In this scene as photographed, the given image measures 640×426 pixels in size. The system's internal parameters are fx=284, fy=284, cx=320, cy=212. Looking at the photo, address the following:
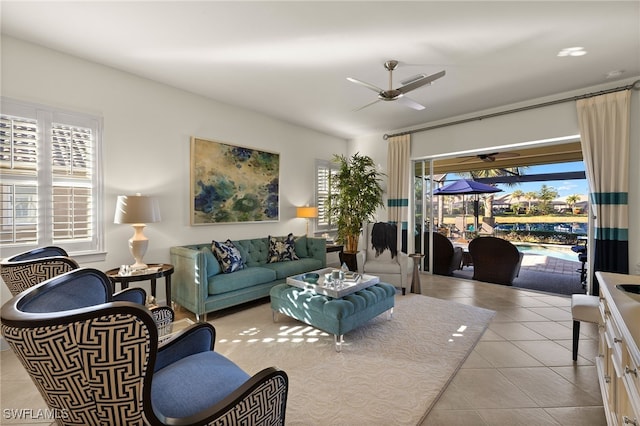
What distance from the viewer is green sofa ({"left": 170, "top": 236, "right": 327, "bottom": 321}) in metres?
3.29

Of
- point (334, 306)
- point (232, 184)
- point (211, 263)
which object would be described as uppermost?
point (232, 184)

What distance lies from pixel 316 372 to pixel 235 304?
162cm

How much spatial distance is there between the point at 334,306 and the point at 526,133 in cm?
403

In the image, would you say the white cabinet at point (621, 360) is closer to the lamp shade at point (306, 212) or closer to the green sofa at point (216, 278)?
the green sofa at point (216, 278)

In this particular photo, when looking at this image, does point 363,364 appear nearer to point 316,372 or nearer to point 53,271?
point 316,372

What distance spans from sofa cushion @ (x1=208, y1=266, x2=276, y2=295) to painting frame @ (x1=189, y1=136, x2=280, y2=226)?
3.35 feet

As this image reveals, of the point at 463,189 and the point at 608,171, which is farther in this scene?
the point at 463,189

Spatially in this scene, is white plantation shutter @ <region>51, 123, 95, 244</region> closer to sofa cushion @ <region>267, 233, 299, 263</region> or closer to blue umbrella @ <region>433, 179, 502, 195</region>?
sofa cushion @ <region>267, 233, 299, 263</region>

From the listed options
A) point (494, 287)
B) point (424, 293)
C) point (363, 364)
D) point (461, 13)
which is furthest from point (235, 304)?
point (494, 287)

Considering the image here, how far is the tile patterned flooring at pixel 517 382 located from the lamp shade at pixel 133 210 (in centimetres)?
148

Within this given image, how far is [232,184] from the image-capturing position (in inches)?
177

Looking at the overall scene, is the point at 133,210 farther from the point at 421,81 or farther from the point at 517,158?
→ the point at 517,158

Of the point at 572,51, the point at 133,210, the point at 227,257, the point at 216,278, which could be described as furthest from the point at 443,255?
the point at 133,210

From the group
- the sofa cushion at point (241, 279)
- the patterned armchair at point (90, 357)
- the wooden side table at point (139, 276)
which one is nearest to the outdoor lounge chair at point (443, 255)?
the sofa cushion at point (241, 279)
